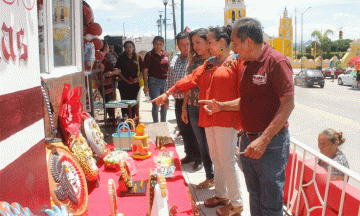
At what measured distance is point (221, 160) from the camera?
3131 millimetres

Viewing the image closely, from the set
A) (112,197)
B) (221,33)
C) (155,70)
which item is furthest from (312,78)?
(112,197)

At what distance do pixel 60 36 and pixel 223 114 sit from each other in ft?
6.44

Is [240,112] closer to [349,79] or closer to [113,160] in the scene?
[113,160]

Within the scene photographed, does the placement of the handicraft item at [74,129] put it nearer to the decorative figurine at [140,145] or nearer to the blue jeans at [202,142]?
the decorative figurine at [140,145]

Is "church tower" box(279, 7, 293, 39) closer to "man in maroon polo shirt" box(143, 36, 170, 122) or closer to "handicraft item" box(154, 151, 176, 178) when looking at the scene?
"man in maroon polo shirt" box(143, 36, 170, 122)

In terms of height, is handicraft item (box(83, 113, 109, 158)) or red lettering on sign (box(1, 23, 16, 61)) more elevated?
red lettering on sign (box(1, 23, 16, 61))

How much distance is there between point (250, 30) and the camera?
219cm

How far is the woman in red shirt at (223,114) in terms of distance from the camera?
3.00 meters

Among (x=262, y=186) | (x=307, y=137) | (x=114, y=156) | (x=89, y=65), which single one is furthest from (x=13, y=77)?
(x=307, y=137)

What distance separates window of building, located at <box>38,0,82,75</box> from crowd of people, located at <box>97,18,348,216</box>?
1.13 meters

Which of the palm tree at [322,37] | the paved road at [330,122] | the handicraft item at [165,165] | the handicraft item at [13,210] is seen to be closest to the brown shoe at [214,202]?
the handicraft item at [165,165]

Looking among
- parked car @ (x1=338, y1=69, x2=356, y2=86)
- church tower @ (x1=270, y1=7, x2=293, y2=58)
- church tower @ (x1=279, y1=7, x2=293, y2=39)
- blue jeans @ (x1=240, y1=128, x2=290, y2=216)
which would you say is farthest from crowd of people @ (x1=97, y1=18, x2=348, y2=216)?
church tower @ (x1=279, y1=7, x2=293, y2=39)

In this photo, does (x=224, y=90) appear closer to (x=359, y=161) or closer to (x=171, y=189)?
(x=171, y=189)

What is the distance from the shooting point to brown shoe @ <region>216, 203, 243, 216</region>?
10.4 feet
